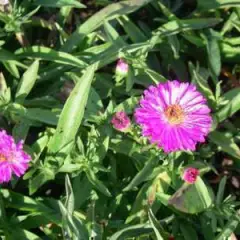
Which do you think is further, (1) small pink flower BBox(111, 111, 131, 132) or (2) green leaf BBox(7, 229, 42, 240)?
(2) green leaf BBox(7, 229, 42, 240)

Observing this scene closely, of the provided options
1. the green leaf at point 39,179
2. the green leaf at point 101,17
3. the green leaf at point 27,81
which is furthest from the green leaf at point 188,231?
the green leaf at point 101,17

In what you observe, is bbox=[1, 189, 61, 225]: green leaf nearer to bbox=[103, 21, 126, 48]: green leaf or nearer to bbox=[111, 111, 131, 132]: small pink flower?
bbox=[111, 111, 131, 132]: small pink flower

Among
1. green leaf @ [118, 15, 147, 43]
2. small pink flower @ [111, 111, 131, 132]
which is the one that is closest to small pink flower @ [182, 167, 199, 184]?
small pink flower @ [111, 111, 131, 132]

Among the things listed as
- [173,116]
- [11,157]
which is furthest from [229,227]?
[11,157]

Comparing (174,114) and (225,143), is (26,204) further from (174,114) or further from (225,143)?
(225,143)

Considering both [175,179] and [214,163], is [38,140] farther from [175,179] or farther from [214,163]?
[214,163]

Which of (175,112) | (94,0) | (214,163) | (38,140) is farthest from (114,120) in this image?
(94,0)
